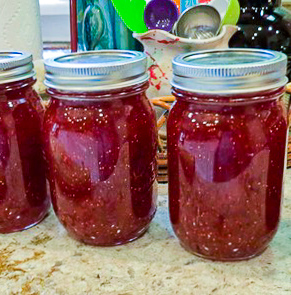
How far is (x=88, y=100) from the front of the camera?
56cm

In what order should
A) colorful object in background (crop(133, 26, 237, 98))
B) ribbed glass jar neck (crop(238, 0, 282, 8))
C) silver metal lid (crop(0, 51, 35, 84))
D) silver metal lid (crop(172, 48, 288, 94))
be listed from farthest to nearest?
1. ribbed glass jar neck (crop(238, 0, 282, 8))
2. colorful object in background (crop(133, 26, 237, 98))
3. silver metal lid (crop(0, 51, 35, 84))
4. silver metal lid (crop(172, 48, 288, 94))

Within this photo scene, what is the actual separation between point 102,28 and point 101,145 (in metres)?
0.47

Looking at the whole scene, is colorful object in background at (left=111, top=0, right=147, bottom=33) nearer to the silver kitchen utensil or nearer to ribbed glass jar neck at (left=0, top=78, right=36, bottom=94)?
the silver kitchen utensil

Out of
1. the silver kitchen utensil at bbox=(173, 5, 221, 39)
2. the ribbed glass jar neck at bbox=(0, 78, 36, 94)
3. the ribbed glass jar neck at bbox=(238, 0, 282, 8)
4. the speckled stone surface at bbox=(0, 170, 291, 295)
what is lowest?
the speckled stone surface at bbox=(0, 170, 291, 295)

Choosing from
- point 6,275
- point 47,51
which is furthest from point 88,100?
point 47,51

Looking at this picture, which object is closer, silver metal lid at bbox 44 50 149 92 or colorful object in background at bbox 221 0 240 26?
silver metal lid at bbox 44 50 149 92

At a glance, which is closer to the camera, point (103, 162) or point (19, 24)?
point (103, 162)

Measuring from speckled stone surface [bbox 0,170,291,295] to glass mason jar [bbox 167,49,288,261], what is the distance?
3 centimetres

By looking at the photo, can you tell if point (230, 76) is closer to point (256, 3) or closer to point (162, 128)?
point (162, 128)

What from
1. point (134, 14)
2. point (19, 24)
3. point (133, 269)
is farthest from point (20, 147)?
point (19, 24)

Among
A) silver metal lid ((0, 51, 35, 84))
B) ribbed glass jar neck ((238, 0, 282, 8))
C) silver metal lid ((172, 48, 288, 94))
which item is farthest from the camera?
ribbed glass jar neck ((238, 0, 282, 8))

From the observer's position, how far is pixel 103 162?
1.92 ft

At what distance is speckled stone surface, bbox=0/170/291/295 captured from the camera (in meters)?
0.56

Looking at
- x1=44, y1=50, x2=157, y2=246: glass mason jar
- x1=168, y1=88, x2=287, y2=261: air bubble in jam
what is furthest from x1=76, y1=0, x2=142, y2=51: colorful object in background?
x1=168, y1=88, x2=287, y2=261: air bubble in jam
